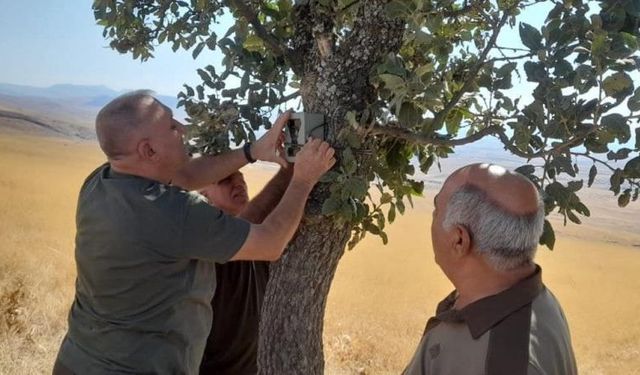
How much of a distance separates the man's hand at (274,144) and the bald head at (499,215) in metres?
0.96

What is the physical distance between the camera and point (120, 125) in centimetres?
229

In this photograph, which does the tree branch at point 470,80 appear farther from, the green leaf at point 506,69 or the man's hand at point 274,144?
the man's hand at point 274,144

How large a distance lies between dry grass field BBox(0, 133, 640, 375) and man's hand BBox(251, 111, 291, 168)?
10.4 feet

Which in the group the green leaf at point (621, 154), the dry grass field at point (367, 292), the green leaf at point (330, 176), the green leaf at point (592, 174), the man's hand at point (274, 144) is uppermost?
the green leaf at point (621, 154)

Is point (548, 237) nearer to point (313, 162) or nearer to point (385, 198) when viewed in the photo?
point (313, 162)

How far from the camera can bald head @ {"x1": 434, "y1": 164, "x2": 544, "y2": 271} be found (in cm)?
166

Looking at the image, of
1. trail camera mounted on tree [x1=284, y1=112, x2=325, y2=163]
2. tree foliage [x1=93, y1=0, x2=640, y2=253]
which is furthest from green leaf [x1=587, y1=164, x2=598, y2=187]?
trail camera mounted on tree [x1=284, y1=112, x2=325, y2=163]

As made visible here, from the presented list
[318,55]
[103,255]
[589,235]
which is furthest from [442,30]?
[589,235]

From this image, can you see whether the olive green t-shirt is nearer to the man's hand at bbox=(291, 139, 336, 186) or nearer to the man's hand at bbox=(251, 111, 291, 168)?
the man's hand at bbox=(291, 139, 336, 186)

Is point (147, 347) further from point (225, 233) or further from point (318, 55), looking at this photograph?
point (318, 55)

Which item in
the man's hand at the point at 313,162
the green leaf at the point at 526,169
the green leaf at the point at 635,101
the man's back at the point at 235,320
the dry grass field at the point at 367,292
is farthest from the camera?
the dry grass field at the point at 367,292

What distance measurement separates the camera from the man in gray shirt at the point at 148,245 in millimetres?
2168

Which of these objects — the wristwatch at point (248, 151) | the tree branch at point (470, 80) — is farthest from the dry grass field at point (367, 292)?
the tree branch at point (470, 80)

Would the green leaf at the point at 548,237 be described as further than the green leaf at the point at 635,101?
Yes
